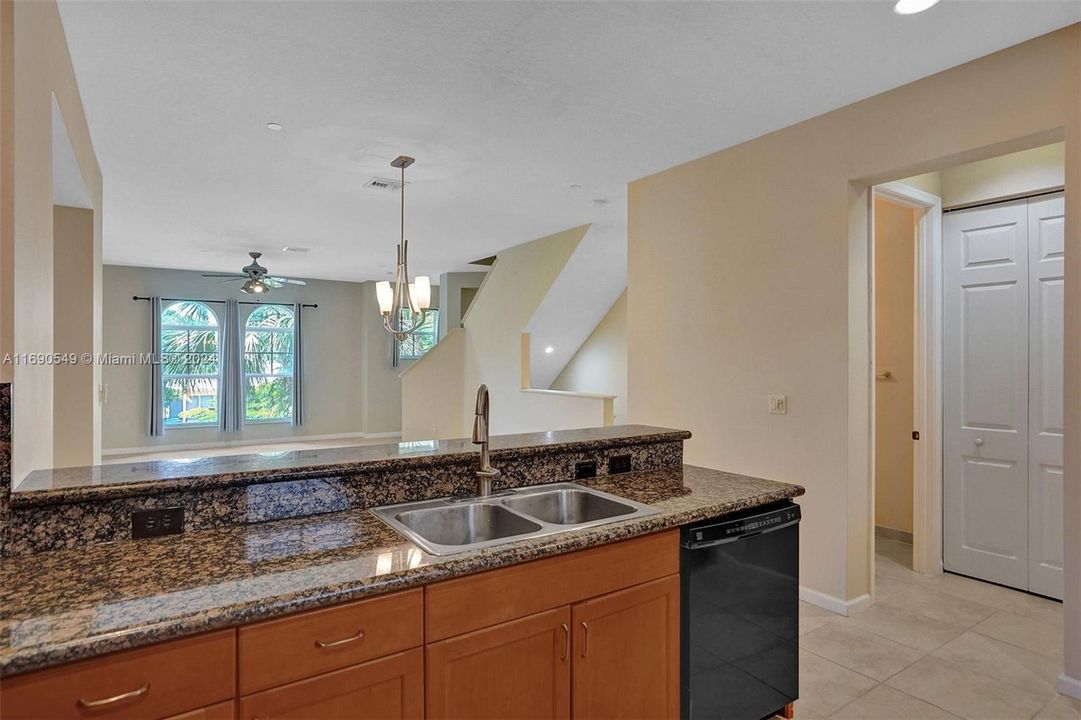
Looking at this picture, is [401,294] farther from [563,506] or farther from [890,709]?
[890,709]

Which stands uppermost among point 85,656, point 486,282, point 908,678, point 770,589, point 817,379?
point 486,282

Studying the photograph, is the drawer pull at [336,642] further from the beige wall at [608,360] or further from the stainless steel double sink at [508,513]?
the beige wall at [608,360]

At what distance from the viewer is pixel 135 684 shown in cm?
112

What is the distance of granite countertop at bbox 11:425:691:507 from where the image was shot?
1560 millimetres

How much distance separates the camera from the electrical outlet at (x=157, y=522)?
5.29 ft

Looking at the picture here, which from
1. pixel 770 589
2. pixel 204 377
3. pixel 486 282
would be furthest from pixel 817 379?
pixel 204 377

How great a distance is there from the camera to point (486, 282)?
7.60m

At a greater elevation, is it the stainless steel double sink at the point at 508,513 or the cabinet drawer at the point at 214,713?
the stainless steel double sink at the point at 508,513

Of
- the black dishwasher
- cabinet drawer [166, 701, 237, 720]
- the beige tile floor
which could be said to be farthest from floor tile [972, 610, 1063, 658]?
cabinet drawer [166, 701, 237, 720]

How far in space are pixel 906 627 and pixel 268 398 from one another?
9108 millimetres

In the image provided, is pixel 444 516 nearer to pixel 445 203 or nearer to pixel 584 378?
pixel 445 203

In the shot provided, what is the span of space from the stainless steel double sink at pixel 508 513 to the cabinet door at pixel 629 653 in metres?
0.23

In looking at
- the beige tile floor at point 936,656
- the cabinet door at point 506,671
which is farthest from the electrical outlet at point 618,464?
the beige tile floor at point 936,656

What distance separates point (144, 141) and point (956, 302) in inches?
194
